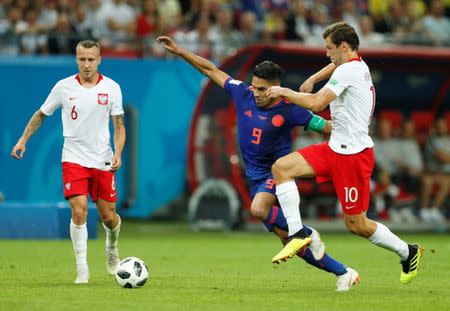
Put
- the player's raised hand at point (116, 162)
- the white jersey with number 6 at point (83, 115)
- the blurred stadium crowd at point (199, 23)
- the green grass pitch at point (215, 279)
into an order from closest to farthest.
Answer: the green grass pitch at point (215, 279) → the player's raised hand at point (116, 162) → the white jersey with number 6 at point (83, 115) → the blurred stadium crowd at point (199, 23)

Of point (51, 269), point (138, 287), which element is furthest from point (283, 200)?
point (51, 269)

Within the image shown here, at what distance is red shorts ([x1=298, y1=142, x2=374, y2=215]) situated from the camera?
11484 millimetres

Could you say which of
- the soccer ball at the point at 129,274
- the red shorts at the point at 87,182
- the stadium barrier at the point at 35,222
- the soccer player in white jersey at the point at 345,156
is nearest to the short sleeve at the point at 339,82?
the soccer player in white jersey at the point at 345,156

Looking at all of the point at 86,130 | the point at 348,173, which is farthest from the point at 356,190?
the point at 86,130

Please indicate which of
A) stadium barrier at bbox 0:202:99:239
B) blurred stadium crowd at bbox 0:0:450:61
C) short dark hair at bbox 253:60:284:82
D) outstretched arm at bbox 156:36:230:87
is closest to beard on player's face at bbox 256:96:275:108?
short dark hair at bbox 253:60:284:82

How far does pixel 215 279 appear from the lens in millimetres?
13250

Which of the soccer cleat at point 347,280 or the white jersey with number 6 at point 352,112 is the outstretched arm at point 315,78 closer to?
the white jersey with number 6 at point 352,112

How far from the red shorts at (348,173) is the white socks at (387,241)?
30cm

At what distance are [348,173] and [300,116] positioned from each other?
3.42 feet

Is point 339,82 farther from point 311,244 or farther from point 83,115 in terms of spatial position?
point 83,115

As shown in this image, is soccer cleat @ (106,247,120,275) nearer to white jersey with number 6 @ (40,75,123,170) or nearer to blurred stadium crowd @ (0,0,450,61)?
white jersey with number 6 @ (40,75,123,170)

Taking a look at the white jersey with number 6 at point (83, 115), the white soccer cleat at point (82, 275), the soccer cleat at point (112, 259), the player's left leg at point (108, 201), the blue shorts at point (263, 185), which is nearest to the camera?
the blue shorts at point (263, 185)

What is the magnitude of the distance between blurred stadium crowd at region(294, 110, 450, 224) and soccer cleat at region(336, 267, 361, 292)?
11.8 metres

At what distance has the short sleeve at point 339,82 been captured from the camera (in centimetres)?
1130
